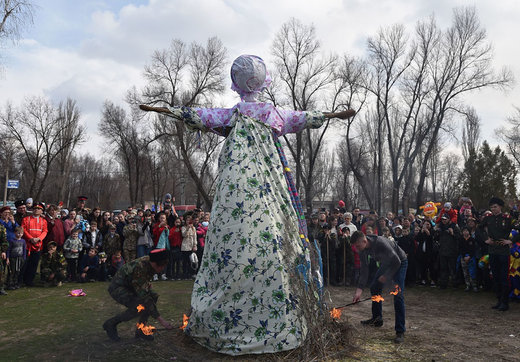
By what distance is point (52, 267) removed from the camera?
9.40 meters

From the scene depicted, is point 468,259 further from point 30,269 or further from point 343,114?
point 30,269

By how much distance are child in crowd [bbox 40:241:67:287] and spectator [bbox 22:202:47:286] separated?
19 centimetres

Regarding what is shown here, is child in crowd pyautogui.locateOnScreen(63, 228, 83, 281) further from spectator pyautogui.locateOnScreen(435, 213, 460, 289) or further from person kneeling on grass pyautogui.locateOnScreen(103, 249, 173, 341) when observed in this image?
spectator pyautogui.locateOnScreen(435, 213, 460, 289)

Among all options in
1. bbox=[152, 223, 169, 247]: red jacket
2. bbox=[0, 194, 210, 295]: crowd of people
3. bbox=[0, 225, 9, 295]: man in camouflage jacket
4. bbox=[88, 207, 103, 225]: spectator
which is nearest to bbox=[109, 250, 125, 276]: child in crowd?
bbox=[0, 194, 210, 295]: crowd of people

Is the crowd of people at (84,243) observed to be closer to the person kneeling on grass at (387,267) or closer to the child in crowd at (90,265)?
the child in crowd at (90,265)

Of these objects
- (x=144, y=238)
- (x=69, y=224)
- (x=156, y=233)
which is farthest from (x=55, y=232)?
(x=156, y=233)

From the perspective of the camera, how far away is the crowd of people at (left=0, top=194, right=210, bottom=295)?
8.84 metres

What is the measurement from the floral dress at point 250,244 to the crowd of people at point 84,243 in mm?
6055

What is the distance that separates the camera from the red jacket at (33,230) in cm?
909

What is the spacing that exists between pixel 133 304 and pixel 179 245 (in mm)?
6018

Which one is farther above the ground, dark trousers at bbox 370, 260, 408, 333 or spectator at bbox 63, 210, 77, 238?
spectator at bbox 63, 210, 77, 238

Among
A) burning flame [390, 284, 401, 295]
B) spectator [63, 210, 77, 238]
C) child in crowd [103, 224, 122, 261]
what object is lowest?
burning flame [390, 284, 401, 295]

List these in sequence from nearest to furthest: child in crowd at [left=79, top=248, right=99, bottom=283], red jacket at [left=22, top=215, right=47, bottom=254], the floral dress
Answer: the floral dress, red jacket at [left=22, top=215, right=47, bottom=254], child in crowd at [left=79, top=248, right=99, bottom=283]

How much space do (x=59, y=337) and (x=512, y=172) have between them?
104ft
